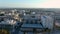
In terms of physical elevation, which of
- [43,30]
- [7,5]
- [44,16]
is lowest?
[43,30]

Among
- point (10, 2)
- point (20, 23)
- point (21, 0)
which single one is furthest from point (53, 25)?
point (10, 2)

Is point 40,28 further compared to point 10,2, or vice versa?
point 10,2

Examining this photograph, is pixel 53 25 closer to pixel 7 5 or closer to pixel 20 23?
pixel 20 23

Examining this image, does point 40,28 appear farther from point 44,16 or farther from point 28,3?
point 28,3

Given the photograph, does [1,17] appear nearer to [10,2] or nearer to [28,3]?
[10,2]

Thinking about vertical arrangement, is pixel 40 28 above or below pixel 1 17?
below

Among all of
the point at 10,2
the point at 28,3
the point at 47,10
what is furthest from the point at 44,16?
the point at 10,2

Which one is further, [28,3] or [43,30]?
[28,3]

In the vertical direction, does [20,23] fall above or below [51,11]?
below
